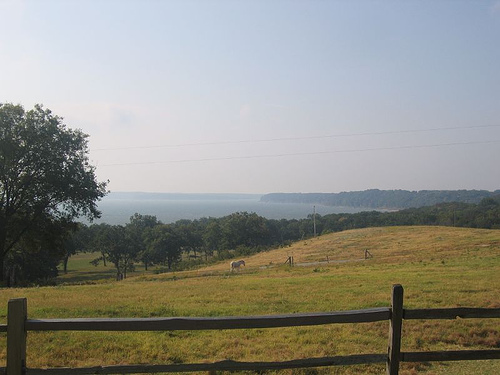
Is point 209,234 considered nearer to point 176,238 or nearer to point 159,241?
point 176,238

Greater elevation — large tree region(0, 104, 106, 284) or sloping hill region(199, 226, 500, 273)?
large tree region(0, 104, 106, 284)

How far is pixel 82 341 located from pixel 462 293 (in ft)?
39.3

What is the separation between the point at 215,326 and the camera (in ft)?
15.0

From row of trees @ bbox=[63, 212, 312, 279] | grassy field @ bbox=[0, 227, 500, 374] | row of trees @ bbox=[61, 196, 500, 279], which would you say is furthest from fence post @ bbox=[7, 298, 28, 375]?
Answer: row of trees @ bbox=[61, 196, 500, 279]

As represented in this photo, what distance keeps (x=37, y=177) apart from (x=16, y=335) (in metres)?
28.1

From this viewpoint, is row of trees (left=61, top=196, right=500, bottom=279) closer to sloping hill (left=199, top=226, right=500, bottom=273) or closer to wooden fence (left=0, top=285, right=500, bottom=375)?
sloping hill (left=199, top=226, right=500, bottom=273)

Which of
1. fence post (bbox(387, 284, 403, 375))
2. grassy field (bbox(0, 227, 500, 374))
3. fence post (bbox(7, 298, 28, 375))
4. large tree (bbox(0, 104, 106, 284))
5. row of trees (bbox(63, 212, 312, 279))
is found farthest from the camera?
row of trees (bbox(63, 212, 312, 279))

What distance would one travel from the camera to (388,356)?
499cm

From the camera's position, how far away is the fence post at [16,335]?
14.5 ft

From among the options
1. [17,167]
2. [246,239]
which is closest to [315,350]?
[17,167]

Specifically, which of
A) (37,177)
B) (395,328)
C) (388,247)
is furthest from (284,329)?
(388,247)

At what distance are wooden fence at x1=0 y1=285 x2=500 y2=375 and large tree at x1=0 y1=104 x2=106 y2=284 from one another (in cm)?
2708

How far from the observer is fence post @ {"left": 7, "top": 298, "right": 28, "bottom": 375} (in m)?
4.43

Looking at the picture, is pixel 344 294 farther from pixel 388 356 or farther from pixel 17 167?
pixel 17 167
